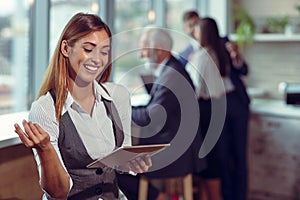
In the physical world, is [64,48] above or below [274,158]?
above

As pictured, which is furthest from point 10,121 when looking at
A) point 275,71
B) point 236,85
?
point 275,71

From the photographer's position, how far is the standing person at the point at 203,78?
324 cm

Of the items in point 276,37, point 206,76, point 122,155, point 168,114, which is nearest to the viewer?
point 122,155

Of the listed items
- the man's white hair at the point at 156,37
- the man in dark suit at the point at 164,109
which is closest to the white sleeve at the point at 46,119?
the man in dark suit at the point at 164,109

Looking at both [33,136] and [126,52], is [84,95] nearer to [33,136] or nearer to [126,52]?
[33,136]

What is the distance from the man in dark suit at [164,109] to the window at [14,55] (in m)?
0.93

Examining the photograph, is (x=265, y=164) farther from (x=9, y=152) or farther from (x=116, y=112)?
(x=116, y=112)

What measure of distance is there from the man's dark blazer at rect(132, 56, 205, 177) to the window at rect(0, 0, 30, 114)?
97cm

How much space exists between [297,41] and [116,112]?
3.48 metres

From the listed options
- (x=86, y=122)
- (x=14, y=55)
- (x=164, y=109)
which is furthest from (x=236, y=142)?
(x=86, y=122)

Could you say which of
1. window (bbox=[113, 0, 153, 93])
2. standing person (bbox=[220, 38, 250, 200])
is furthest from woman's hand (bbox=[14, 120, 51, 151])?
standing person (bbox=[220, 38, 250, 200])

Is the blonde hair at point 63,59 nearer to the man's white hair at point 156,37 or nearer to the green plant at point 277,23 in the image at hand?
the man's white hair at point 156,37

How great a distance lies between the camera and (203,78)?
317cm

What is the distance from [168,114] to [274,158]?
2447 mm
